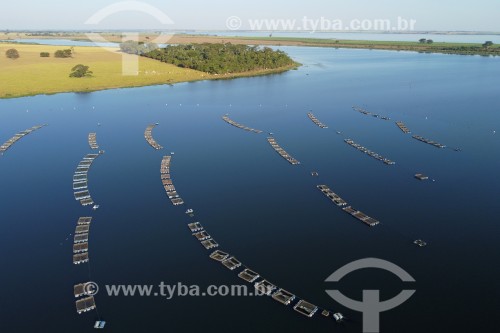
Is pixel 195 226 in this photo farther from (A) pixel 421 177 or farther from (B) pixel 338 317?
(A) pixel 421 177

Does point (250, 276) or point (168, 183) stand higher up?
point (168, 183)

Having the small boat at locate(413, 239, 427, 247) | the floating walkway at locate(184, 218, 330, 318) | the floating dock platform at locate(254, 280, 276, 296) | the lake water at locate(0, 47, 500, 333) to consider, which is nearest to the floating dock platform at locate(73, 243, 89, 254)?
the lake water at locate(0, 47, 500, 333)

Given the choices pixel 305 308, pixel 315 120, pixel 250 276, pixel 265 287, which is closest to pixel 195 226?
pixel 250 276

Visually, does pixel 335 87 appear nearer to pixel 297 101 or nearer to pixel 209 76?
pixel 297 101

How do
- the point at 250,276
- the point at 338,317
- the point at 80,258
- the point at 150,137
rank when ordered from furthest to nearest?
1. the point at 150,137
2. the point at 80,258
3. the point at 250,276
4. the point at 338,317

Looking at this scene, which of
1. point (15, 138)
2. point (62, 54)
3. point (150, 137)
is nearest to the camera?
point (15, 138)

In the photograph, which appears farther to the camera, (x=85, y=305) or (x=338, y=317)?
(x=85, y=305)

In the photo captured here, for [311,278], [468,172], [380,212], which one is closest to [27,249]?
[311,278]

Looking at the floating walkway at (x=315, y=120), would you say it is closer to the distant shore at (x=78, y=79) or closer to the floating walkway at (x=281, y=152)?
the floating walkway at (x=281, y=152)
